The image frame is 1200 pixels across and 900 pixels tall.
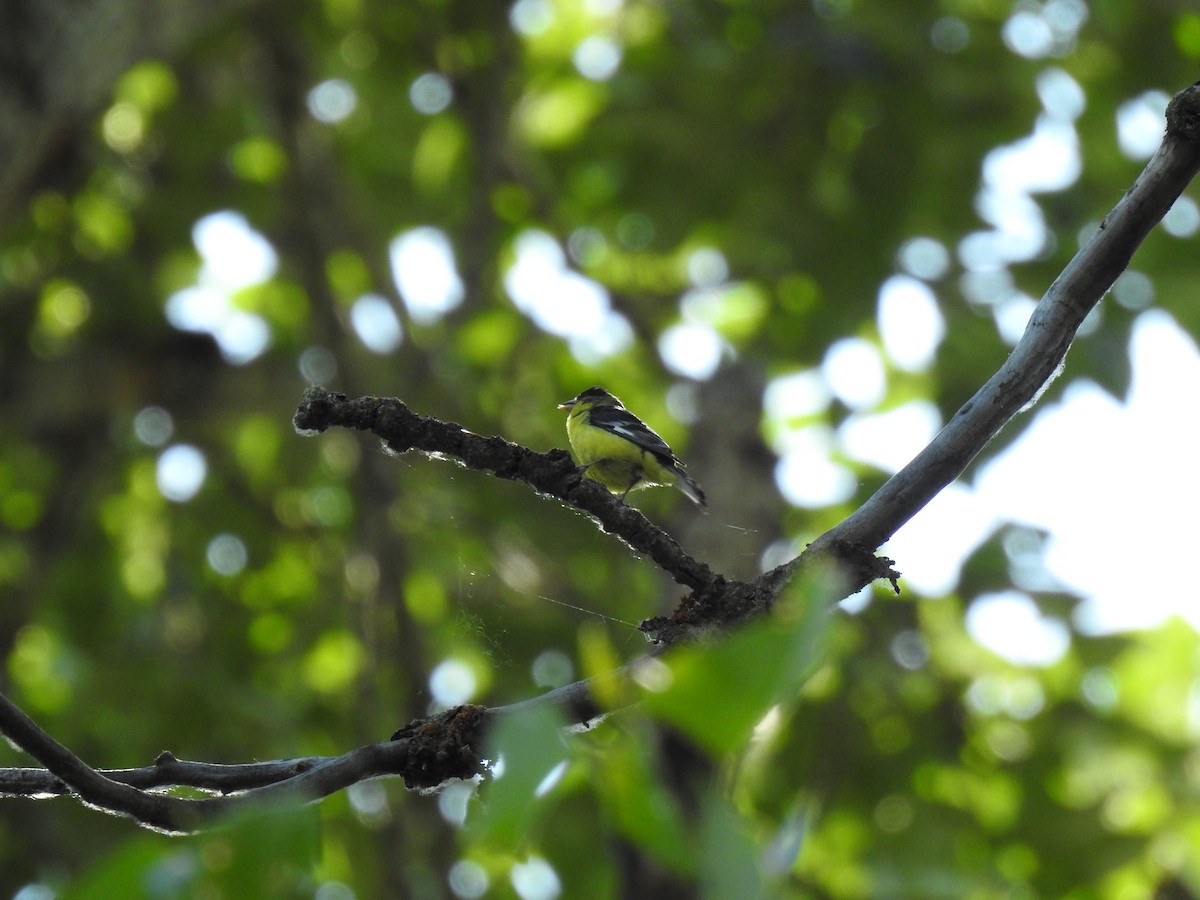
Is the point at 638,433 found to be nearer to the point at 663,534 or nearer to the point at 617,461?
the point at 617,461

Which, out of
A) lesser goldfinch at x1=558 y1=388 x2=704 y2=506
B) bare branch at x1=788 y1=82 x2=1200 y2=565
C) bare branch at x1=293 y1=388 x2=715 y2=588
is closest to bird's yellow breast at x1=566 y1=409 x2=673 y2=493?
lesser goldfinch at x1=558 y1=388 x2=704 y2=506

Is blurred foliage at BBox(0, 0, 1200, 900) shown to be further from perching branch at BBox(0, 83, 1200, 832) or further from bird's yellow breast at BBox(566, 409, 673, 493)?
perching branch at BBox(0, 83, 1200, 832)

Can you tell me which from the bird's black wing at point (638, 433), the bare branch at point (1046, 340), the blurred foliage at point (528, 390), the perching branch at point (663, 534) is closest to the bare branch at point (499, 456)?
the perching branch at point (663, 534)

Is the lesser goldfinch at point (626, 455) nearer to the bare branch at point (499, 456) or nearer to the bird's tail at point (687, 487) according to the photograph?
the bird's tail at point (687, 487)

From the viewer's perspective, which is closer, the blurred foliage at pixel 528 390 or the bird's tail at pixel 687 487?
the bird's tail at pixel 687 487

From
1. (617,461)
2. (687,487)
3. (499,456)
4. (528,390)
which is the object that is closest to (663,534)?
(499,456)

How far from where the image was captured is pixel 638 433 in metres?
4.73

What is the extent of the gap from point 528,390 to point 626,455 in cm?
212

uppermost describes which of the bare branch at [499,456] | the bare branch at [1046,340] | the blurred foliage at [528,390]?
the bare branch at [1046,340]

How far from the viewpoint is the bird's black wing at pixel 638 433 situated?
184 inches

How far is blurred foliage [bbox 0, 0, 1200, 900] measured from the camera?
5398 mm

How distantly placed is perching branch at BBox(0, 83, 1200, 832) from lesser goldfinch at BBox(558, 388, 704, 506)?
2450 mm

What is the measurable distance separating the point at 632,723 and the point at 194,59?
6.08m

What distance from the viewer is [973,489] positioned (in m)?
5.02
